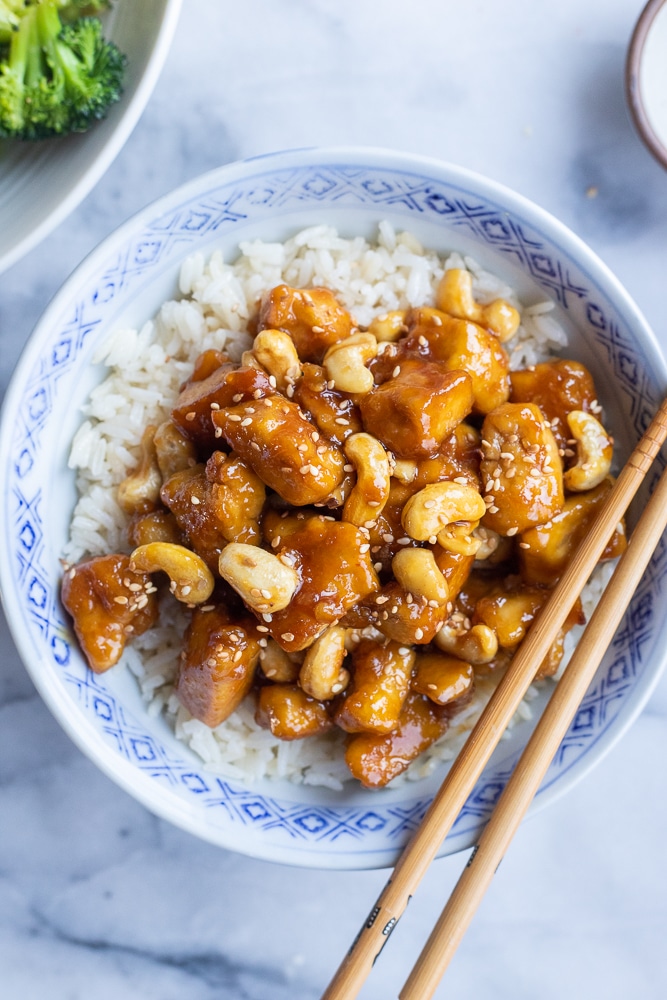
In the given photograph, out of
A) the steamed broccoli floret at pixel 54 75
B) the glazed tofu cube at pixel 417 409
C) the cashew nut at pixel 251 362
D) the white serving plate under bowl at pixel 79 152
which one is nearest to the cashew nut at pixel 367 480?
the glazed tofu cube at pixel 417 409

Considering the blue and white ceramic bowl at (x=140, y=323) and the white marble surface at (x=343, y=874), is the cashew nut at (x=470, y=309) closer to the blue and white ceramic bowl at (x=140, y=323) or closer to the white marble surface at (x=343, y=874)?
the blue and white ceramic bowl at (x=140, y=323)

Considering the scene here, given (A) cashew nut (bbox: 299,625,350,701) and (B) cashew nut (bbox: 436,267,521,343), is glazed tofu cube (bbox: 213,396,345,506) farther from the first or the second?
(B) cashew nut (bbox: 436,267,521,343)

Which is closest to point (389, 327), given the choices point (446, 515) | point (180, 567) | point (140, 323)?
point (446, 515)

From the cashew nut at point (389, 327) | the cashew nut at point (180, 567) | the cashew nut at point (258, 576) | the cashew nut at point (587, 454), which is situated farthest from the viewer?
the cashew nut at point (389, 327)

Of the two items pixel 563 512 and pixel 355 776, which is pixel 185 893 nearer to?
pixel 355 776

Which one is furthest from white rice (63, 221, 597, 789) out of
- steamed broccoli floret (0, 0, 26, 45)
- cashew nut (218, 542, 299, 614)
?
steamed broccoli floret (0, 0, 26, 45)
